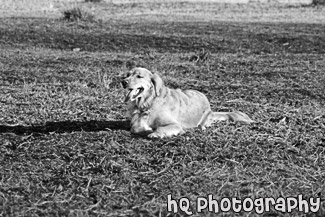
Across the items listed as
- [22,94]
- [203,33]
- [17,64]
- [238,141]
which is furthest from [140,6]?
[238,141]

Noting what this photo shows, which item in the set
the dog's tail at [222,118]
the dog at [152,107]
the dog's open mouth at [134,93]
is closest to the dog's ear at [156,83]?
the dog at [152,107]

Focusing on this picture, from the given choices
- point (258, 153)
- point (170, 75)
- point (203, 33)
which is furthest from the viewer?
point (203, 33)

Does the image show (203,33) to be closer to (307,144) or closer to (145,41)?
(145,41)

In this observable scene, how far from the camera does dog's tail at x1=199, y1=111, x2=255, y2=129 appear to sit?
7.87 m

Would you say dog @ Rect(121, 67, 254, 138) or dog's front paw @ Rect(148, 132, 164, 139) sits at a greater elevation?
dog @ Rect(121, 67, 254, 138)

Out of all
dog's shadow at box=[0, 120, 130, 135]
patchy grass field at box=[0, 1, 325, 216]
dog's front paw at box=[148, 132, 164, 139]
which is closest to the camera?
patchy grass field at box=[0, 1, 325, 216]

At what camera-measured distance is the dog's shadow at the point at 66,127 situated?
7.40 m

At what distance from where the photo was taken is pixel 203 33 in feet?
64.3

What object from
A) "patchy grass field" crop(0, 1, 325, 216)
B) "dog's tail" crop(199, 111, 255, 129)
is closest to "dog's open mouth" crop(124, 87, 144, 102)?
"patchy grass field" crop(0, 1, 325, 216)

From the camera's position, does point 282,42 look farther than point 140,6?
No

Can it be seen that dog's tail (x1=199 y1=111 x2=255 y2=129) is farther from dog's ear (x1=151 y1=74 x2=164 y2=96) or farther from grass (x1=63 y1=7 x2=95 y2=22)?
grass (x1=63 y1=7 x2=95 y2=22)

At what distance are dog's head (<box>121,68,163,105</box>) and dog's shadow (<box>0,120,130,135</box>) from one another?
54cm

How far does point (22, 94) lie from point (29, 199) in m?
4.86

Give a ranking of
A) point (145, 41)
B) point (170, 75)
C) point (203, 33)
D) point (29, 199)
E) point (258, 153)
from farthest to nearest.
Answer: point (203, 33) < point (145, 41) < point (170, 75) < point (258, 153) < point (29, 199)
